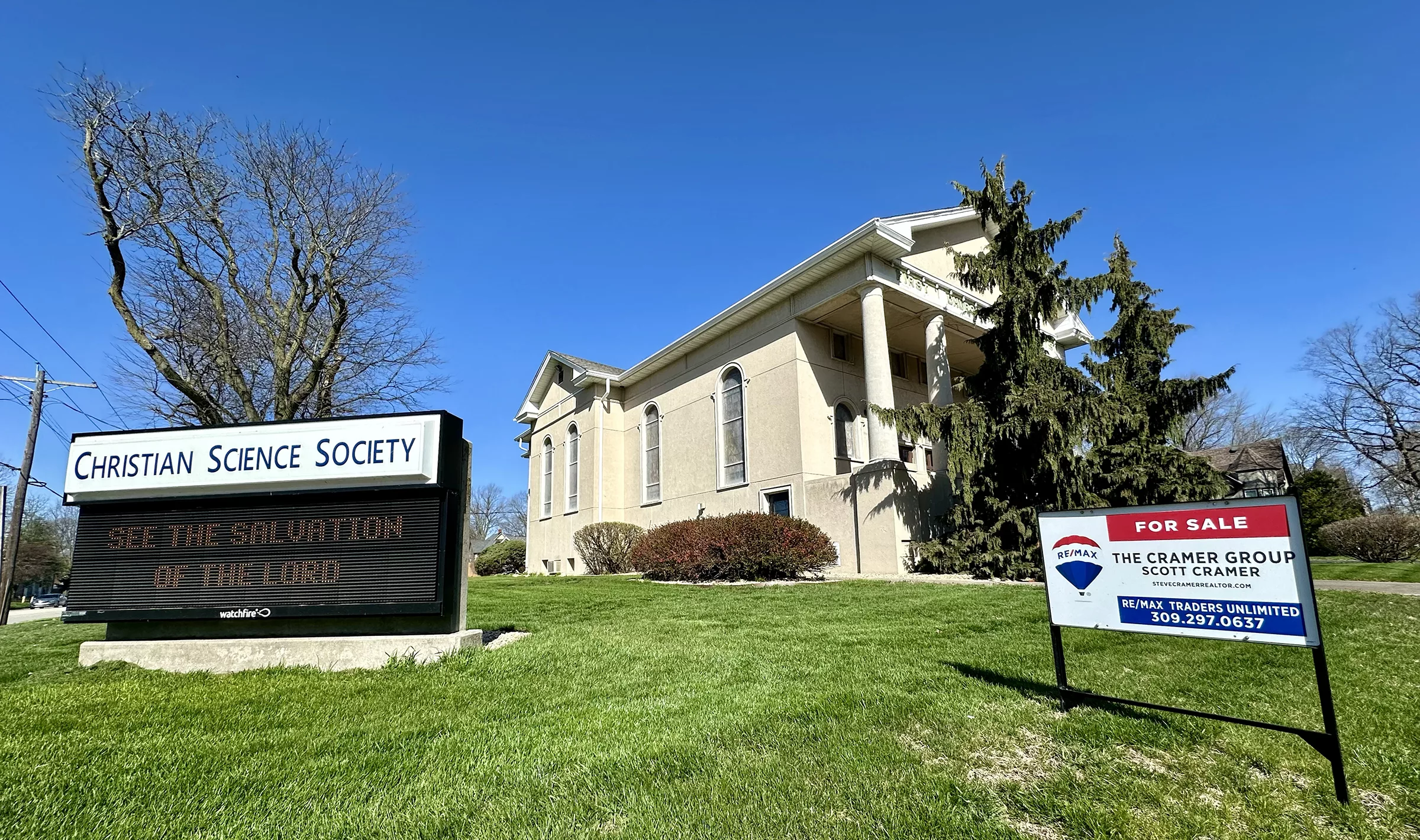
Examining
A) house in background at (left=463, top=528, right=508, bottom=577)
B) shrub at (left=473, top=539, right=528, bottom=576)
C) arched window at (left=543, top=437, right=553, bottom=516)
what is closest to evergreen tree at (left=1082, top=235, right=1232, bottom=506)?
Result: arched window at (left=543, top=437, right=553, bottom=516)

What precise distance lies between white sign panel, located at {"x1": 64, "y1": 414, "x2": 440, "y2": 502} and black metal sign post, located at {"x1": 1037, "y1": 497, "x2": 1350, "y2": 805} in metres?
5.26

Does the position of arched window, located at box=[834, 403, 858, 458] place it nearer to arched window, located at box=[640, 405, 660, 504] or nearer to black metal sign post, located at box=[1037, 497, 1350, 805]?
arched window, located at box=[640, 405, 660, 504]

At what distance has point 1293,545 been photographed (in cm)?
297

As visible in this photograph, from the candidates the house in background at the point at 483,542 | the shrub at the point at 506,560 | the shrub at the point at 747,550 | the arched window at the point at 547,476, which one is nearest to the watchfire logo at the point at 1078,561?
the shrub at the point at 747,550

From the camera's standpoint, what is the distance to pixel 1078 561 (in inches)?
148

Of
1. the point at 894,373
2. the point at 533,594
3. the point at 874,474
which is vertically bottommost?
the point at 533,594

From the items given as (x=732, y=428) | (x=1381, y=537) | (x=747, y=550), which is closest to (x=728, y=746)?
(x=747, y=550)

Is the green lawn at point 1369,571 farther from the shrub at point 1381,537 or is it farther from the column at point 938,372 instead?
the column at point 938,372

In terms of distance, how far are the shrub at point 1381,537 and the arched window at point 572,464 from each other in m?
26.5

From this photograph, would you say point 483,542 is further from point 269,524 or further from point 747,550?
point 269,524

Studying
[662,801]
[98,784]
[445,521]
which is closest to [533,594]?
[445,521]

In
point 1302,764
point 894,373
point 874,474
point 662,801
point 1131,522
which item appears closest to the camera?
point 662,801

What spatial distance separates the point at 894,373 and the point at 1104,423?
9.94m

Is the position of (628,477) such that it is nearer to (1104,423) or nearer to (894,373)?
(894,373)
